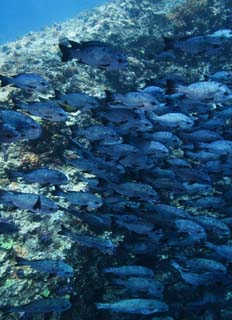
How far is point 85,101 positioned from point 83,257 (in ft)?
8.91

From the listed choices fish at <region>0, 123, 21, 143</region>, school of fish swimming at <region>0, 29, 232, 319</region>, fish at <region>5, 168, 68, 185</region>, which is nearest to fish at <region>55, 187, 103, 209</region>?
school of fish swimming at <region>0, 29, 232, 319</region>

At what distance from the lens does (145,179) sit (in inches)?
281

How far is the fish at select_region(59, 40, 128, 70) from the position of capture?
19.8ft

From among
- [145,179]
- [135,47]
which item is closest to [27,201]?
[145,179]

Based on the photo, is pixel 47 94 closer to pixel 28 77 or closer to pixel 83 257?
pixel 28 77

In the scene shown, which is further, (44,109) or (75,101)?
(75,101)

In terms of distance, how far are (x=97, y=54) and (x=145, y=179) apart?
92.4 inches

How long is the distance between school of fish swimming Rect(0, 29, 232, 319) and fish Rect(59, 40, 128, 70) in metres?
0.01

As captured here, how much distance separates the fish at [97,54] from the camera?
602 centimetres

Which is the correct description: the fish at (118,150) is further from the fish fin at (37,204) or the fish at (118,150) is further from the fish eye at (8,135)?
the fish eye at (8,135)

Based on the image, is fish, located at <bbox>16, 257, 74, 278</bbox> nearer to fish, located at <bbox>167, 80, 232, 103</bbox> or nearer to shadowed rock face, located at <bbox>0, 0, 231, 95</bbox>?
fish, located at <bbox>167, 80, 232, 103</bbox>

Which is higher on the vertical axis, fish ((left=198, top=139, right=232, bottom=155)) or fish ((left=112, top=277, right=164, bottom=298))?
fish ((left=198, top=139, right=232, bottom=155))

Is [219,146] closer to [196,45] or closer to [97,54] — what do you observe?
[196,45]

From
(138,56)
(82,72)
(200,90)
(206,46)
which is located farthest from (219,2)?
(200,90)
